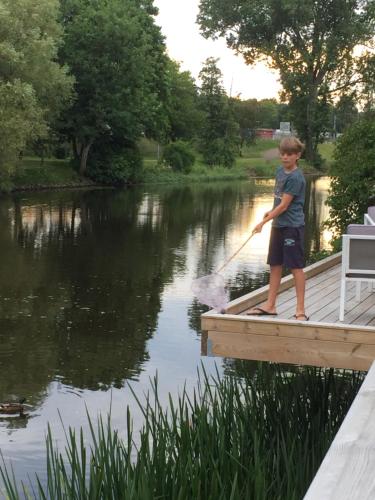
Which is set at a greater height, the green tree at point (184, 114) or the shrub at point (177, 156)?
the green tree at point (184, 114)

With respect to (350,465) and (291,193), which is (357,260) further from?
(350,465)

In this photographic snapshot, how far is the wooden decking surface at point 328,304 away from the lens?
7.43 metres

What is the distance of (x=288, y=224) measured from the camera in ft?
24.4

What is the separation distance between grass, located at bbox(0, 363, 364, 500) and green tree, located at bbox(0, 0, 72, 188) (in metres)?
29.4

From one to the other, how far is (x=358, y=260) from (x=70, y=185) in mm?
46221

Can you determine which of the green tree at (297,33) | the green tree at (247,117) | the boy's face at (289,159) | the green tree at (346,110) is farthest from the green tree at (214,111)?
the boy's face at (289,159)

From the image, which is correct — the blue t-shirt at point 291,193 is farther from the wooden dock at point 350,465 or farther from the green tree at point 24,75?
the green tree at point 24,75

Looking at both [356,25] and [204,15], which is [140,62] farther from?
[356,25]

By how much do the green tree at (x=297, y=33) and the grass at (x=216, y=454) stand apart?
48.4m

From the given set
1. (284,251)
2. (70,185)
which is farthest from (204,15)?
(284,251)

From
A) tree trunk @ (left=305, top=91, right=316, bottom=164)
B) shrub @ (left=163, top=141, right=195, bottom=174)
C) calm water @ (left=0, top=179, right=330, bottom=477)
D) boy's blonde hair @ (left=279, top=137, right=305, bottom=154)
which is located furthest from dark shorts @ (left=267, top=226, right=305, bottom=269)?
shrub @ (left=163, top=141, right=195, bottom=174)

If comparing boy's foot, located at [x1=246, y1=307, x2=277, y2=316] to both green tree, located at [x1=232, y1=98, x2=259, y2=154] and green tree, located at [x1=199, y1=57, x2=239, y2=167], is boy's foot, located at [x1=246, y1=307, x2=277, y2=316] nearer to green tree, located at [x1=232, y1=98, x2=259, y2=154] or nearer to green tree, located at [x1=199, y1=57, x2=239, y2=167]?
green tree, located at [x1=199, y1=57, x2=239, y2=167]

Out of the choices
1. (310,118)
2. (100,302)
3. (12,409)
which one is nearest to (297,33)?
(310,118)

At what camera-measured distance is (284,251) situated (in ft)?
24.8
